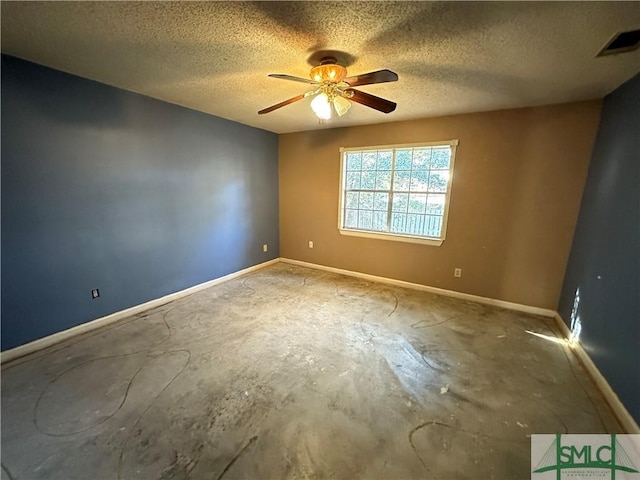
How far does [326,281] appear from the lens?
421 cm

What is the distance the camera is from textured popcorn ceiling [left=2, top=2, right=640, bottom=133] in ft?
4.75

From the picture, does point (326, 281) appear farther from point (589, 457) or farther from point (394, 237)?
point (589, 457)

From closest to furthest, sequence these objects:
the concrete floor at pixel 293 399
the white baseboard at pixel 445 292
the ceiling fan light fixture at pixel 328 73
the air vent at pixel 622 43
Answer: the concrete floor at pixel 293 399 → the air vent at pixel 622 43 → the ceiling fan light fixture at pixel 328 73 → the white baseboard at pixel 445 292

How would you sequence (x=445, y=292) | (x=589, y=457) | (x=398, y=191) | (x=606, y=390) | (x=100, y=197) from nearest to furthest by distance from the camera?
(x=589, y=457)
(x=606, y=390)
(x=100, y=197)
(x=445, y=292)
(x=398, y=191)

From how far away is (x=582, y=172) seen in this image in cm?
280

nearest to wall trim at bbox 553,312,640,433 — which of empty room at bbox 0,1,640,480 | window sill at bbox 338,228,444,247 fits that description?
empty room at bbox 0,1,640,480

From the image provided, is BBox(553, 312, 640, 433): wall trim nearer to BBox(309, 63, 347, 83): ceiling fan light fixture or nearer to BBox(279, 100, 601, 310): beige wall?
BBox(279, 100, 601, 310): beige wall

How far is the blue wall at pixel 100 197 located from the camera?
7.12 feet

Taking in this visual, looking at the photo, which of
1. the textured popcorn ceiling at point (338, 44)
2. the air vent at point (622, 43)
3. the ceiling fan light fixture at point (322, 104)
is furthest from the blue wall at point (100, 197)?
the air vent at point (622, 43)

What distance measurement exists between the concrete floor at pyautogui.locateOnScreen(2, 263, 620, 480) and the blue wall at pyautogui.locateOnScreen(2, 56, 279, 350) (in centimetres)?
46

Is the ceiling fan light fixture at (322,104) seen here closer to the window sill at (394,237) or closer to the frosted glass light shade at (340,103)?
the frosted glass light shade at (340,103)

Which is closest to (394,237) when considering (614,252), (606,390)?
(614,252)

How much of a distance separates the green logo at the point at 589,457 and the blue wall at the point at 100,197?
3683 millimetres

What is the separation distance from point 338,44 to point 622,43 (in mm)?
1763
